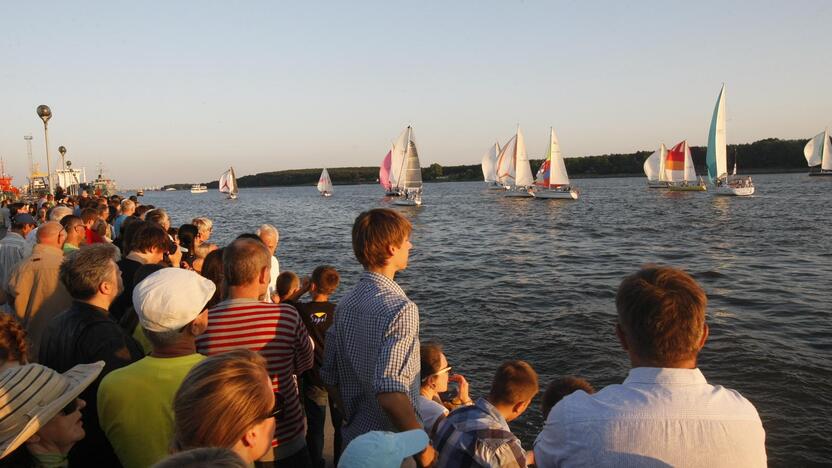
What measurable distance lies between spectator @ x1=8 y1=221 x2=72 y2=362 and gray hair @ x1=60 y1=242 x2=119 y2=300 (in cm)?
133

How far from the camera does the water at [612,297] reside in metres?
7.57

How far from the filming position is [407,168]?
52.6 meters

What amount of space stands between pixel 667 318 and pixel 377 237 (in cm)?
124

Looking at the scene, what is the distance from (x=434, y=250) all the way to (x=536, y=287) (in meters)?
8.66

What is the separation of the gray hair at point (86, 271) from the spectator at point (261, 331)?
0.72m

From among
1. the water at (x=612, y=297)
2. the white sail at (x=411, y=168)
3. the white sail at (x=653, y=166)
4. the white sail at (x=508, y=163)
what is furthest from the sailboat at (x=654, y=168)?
the water at (x=612, y=297)

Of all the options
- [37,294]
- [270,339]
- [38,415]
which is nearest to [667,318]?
[270,339]

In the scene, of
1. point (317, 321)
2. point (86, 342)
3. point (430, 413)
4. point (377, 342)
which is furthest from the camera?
point (317, 321)

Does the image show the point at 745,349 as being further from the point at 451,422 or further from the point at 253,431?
the point at 253,431

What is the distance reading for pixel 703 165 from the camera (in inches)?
5143

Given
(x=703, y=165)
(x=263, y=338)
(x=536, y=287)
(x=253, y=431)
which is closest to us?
(x=253, y=431)

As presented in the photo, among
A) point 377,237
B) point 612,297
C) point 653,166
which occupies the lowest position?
point 612,297

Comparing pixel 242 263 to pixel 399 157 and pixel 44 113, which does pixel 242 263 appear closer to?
pixel 44 113

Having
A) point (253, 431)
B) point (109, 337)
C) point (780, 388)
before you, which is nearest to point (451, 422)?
point (253, 431)
